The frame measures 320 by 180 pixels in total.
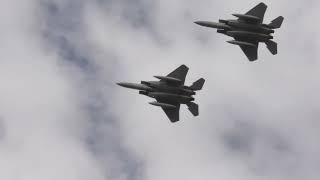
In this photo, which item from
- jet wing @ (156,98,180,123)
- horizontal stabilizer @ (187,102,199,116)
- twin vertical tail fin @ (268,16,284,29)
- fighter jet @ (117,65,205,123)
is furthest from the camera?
jet wing @ (156,98,180,123)

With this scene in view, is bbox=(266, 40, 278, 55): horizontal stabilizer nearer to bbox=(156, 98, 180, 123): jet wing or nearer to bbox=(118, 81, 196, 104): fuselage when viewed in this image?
bbox=(118, 81, 196, 104): fuselage

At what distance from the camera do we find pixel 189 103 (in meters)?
150

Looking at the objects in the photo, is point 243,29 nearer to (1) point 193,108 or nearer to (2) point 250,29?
(2) point 250,29

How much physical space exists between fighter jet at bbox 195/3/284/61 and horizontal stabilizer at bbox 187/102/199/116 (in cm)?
1402

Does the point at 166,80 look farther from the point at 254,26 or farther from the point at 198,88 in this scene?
the point at 254,26

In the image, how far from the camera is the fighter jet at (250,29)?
150 m

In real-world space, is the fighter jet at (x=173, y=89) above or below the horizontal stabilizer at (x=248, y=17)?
below

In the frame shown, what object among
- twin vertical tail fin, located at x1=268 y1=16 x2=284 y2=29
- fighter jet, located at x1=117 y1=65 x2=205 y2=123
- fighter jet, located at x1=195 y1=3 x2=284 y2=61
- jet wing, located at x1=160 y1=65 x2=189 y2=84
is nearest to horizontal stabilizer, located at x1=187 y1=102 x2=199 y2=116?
fighter jet, located at x1=117 y1=65 x2=205 y2=123

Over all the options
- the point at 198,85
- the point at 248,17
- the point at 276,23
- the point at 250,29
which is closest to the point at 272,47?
the point at 276,23

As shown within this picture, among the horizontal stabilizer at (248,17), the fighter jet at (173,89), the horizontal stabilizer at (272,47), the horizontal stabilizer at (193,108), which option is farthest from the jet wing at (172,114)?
the horizontal stabilizer at (248,17)

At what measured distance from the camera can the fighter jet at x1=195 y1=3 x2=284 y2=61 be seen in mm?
150000

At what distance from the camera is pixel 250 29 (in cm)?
15088

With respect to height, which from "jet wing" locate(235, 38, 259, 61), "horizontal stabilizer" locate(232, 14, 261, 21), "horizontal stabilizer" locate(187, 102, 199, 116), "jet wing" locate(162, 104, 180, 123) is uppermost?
"horizontal stabilizer" locate(232, 14, 261, 21)

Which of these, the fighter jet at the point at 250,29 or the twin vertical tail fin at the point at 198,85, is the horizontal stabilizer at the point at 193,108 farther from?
the fighter jet at the point at 250,29
